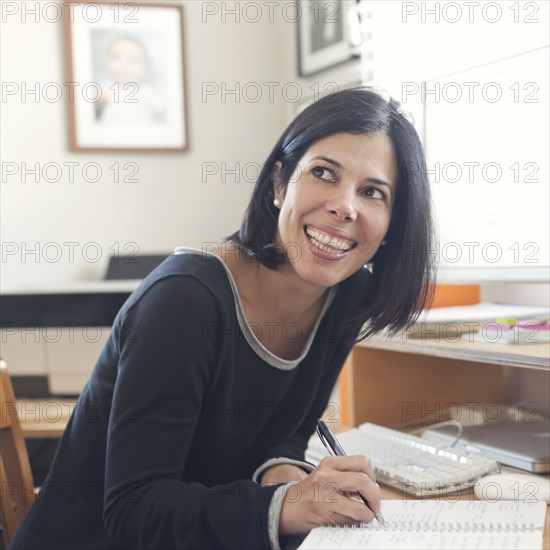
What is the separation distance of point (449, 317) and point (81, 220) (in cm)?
145

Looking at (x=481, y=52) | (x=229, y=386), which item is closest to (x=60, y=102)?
(x=481, y=52)

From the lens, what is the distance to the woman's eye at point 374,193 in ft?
2.93

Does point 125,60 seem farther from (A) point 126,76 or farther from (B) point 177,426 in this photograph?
(B) point 177,426

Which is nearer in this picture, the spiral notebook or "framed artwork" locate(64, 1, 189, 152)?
the spiral notebook

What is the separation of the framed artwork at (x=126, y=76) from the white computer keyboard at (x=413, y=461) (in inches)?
57.4

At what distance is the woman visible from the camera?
72 centimetres

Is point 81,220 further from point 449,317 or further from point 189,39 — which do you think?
point 449,317

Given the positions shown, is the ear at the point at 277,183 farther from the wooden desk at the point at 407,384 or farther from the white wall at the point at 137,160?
the white wall at the point at 137,160

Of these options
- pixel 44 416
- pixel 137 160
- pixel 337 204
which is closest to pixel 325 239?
pixel 337 204

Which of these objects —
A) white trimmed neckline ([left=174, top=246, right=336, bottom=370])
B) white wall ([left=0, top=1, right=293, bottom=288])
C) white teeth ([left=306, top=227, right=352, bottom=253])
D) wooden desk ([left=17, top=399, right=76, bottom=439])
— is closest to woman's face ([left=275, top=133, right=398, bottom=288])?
white teeth ([left=306, top=227, right=352, bottom=253])

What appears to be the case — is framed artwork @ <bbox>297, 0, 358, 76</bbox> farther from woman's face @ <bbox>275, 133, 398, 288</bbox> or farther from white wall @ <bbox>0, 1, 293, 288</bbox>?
woman's face @ <bbox>275, 133, 398, 288</bbox>

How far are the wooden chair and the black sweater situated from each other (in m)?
0.13

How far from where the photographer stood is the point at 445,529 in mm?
701

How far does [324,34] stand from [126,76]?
69cm
